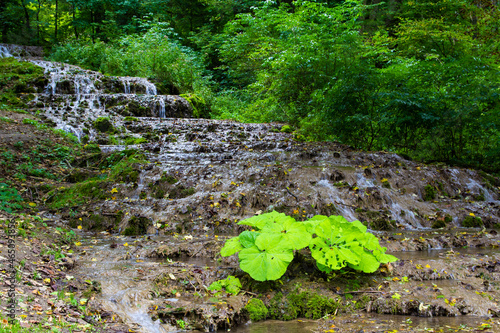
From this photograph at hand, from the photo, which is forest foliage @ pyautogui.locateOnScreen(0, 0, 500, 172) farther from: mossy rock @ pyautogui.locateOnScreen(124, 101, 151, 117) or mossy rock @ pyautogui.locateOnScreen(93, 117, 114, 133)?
mossy rock @ pyautogui.locateOnScreen(93, 117, 114, 133)

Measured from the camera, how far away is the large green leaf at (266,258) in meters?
2.79

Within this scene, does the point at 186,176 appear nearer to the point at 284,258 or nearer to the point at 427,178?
the point at 284,258

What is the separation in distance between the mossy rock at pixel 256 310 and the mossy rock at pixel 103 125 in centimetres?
958

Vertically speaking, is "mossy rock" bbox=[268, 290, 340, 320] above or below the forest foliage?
below

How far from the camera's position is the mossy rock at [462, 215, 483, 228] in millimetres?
5871

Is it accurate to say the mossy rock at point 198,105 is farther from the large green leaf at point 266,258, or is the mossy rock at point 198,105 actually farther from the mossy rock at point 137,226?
the large green leaf at point 266,258

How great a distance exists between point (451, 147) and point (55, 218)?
952cm

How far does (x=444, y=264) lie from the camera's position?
11.8 ft

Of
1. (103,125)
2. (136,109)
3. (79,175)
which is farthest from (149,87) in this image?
(79,175)

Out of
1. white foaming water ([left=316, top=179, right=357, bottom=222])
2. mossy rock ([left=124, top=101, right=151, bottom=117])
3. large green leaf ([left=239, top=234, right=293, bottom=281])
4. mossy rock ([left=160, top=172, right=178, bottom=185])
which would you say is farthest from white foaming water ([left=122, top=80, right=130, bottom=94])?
large green leaf ([left=239, top=234, right=293, bottom=281])

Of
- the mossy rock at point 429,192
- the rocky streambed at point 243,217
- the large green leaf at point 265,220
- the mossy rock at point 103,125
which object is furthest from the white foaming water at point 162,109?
the large green leaf at point 265,220

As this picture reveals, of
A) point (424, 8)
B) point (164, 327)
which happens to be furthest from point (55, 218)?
point (424, 8)

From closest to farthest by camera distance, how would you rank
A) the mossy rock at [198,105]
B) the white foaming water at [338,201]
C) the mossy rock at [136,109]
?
the white foaming water at [338,201], the mossy rock at [136,109], the mossy rock at [198,105]

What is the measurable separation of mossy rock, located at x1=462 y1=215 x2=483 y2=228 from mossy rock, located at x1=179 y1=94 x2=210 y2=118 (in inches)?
448
